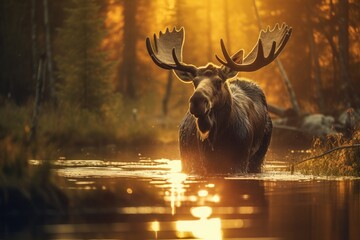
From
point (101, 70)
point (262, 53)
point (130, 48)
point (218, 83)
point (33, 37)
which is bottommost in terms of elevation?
point (218, 83)

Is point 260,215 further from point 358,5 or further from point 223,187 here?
point 358,5

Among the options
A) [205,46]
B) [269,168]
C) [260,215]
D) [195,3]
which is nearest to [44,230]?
[260,215]

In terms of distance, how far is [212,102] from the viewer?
54.3 feet

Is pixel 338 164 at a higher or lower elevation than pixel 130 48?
lower

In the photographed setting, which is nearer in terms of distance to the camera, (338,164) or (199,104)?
(199,104)

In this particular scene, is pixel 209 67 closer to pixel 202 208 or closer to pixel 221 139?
pixel 221 139

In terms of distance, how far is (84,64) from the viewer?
36094 millimetres

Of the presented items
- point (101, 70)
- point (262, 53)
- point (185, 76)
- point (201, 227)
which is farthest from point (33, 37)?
point (201, 227)

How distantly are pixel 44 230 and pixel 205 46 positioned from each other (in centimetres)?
5270

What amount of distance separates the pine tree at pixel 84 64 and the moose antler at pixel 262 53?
675 inches

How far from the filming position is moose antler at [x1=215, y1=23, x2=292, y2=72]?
682 inches

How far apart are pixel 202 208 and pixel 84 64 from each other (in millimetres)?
23502

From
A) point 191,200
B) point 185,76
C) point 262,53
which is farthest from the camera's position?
point 262,53

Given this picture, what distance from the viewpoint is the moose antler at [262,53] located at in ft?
56.9
